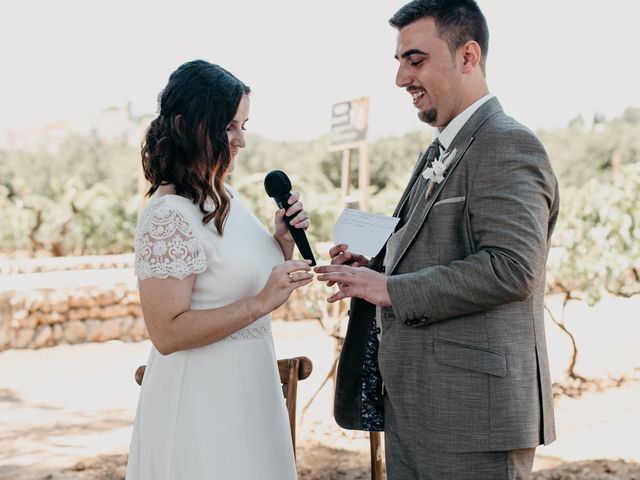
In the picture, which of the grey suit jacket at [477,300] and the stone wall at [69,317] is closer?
the grey suit jacket at [477,300]

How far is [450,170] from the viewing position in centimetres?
207

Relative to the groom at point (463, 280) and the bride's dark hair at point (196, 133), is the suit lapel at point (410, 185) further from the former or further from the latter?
the bride's dark hair at point (196, 133)

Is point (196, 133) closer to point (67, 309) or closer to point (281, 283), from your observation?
point (281, 283)

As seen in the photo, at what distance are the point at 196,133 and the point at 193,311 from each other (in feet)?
1.61

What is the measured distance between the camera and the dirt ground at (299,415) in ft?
17.1

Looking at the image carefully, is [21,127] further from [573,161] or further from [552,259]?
[552,259]

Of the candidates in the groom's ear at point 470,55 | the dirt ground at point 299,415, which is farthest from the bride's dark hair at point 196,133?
the dirt ground at point 299,415

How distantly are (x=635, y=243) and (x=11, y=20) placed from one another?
24.8 m

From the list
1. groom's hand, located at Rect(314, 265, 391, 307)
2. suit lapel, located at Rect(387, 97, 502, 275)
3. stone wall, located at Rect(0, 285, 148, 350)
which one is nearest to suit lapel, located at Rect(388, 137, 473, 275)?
suit lapel, located at Rect(387, 97, 502, 275)

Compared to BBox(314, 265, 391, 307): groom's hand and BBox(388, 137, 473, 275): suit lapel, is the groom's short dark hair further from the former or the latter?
BBox(314, 265, 391, 307): groom's hand

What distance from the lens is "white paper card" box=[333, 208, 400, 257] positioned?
7.18 ft

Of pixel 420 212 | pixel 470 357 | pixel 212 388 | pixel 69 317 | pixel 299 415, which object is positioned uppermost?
pixel 420 212

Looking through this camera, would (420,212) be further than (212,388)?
No

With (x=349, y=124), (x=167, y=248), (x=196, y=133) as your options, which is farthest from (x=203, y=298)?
(x=349, y=124)
